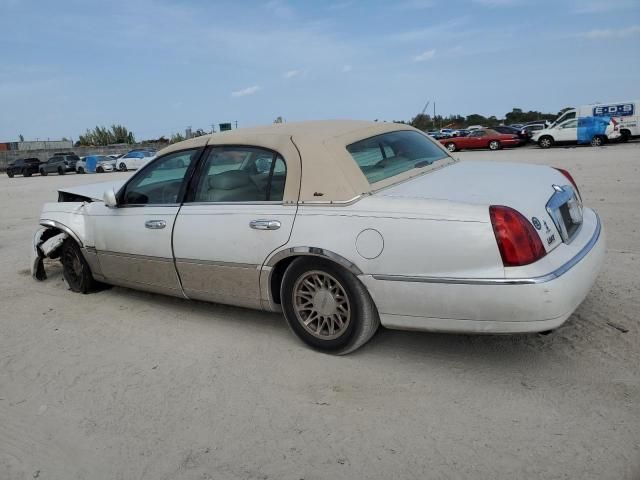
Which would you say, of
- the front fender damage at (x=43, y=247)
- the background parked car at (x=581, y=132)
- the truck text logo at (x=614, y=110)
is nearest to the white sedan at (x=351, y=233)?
the front fender damage at (x=43, y=247)

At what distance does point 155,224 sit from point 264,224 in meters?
1.13

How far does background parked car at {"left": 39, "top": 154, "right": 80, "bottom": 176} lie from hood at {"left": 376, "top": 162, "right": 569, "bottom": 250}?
39.6 m

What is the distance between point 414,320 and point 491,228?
0.69m

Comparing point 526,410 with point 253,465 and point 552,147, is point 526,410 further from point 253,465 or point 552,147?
point 552,147

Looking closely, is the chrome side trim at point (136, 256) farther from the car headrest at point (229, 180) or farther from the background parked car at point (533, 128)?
the background parked car at point (533, 128)

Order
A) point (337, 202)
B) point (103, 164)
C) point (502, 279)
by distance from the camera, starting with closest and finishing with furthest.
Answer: point (502, 279), point (337, 202), point (103, 164)

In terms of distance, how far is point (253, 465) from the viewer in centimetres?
252

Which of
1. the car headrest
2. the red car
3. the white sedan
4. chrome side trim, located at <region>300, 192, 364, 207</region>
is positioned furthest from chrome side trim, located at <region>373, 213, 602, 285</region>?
the red car

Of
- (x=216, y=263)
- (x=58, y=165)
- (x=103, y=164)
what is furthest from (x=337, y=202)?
(x=58, y=165)

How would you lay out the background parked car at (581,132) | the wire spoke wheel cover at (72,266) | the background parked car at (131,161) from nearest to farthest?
the wire spoke wheel cover at (72,266), the background parked car at (581,132), the background parked car at (131,161)

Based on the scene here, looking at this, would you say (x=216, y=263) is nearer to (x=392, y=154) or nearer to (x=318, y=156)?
(x=318, y=156)

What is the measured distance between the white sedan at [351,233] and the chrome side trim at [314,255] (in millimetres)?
10

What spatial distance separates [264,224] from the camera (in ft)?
11.5

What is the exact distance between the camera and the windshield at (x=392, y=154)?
3.53 m
